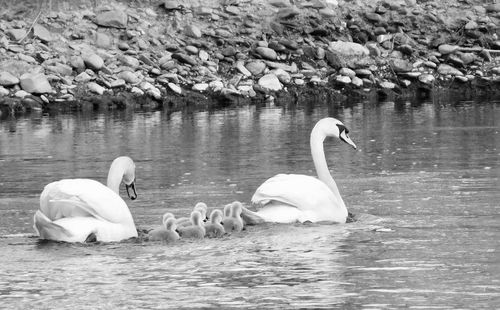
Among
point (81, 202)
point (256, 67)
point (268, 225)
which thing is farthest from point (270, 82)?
point (81, 202)

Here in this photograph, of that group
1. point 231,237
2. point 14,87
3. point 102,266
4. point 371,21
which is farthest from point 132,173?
point 371,21

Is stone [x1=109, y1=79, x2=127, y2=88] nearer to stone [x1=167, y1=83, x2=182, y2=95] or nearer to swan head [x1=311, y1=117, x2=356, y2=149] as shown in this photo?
stone [x1=167, y1=83, x2=182, y2=95]

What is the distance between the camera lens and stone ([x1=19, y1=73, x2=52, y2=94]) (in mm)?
27641

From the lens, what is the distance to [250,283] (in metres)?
9.81

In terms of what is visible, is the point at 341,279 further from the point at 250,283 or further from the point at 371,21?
the point at 371,21

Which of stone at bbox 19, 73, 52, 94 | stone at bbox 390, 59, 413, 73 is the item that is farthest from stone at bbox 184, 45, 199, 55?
stone at bbox 390, 59, 413, 73

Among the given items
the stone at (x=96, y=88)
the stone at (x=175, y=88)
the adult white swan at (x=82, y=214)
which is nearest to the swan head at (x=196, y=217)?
the adult white swan at (x=82, y=214)

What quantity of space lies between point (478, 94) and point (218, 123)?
333 inches

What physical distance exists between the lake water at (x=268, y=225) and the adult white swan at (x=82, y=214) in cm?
14

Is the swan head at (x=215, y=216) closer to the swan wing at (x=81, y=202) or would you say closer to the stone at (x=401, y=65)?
the swan wing at (x=81, y=202)

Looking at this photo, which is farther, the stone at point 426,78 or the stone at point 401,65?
the stone at point 401,65

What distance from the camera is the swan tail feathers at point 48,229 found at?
1093 cm

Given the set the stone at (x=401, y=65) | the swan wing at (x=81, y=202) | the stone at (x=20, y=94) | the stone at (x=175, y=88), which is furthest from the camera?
the stone at (x=401, y=65)

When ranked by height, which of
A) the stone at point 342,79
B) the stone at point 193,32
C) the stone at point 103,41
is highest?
the stone at point 193,32
